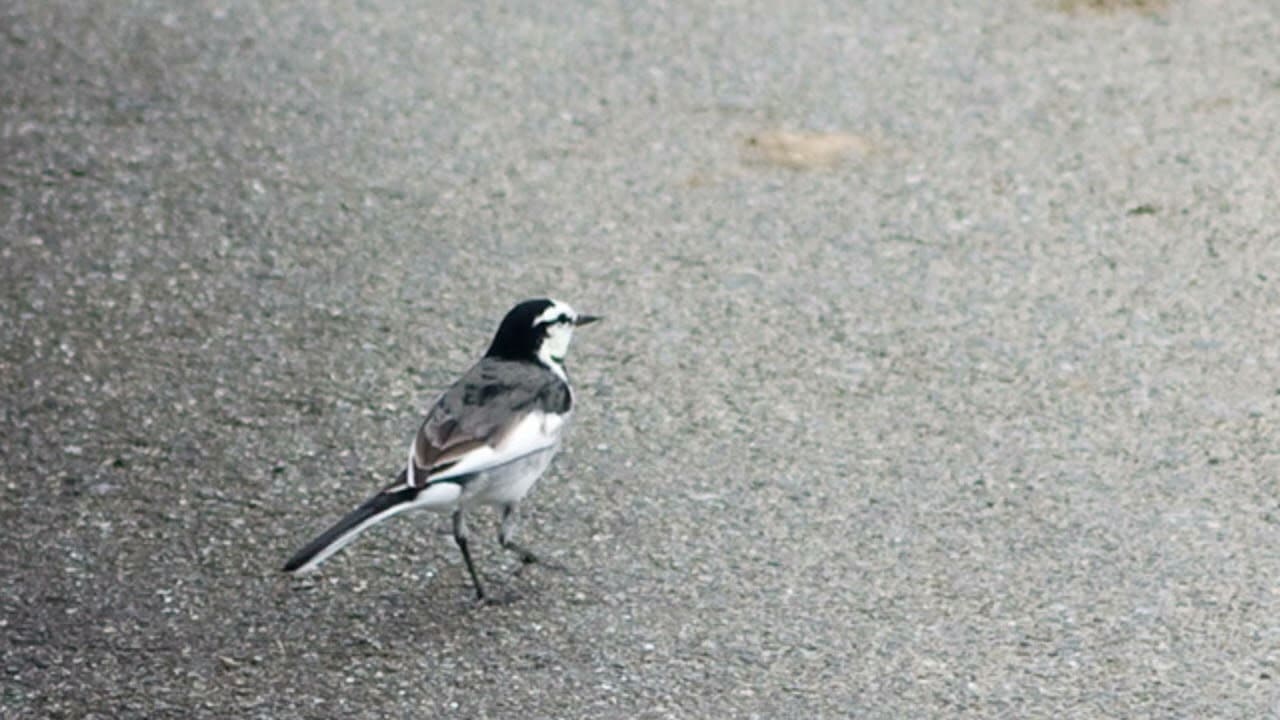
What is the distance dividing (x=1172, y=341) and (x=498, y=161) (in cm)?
276

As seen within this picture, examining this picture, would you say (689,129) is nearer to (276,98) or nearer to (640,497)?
(276,98)

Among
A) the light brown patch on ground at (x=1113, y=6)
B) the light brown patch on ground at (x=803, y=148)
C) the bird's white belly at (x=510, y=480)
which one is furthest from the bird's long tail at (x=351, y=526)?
the light brown patch on ground at (x=1113, y=6)

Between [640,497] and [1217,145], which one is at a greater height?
[1217,145]

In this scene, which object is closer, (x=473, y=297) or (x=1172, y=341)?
(x=1172, y=341)

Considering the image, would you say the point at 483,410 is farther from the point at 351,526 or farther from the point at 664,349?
the point at 664,349

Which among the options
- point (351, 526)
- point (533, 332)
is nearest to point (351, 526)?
point (351, 526)

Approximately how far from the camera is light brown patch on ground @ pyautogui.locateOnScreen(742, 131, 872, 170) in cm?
804

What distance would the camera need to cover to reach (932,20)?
354 inches

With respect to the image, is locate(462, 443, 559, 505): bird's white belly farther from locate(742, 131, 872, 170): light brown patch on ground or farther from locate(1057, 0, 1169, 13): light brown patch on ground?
locate(1057, 0, 1169, 13): light brown patch on ground

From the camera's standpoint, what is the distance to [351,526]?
5.14 m

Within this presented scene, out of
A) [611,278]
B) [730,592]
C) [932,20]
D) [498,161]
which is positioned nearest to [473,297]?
[611,278]

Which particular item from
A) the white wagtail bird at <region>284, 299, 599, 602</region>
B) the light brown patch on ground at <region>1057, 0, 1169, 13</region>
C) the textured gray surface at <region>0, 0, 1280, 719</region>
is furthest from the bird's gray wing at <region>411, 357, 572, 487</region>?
the light brown patch on ground at <region>1057, 0, 1169, 13</region>

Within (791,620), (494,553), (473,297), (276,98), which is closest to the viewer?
(791,620)

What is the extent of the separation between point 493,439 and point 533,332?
467 millimetres
